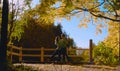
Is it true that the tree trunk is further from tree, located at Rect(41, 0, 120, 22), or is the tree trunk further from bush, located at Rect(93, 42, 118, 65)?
bush, located at Rect(93, 42, 118, 65)

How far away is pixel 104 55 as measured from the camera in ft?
99.1

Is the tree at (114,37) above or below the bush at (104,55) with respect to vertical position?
above

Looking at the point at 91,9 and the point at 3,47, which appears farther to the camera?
the point at 91,9

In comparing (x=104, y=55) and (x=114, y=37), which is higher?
(x=114, y=37)

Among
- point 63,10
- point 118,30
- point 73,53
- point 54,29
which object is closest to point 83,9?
point 63,10

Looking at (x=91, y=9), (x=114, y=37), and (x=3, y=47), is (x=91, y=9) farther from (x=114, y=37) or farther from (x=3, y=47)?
(x=3, y=47)

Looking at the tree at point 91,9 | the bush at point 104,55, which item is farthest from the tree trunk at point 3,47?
the bush at point 104,55

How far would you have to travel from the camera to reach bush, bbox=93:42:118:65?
97.3 feet

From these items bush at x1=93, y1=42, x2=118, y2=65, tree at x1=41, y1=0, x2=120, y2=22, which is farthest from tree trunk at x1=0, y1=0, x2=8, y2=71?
bush at x1=93, y1=42, x2=118, y2=65

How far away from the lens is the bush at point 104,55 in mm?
29656

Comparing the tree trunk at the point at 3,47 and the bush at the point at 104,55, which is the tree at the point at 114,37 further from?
the tree trunk at the point at 3,47

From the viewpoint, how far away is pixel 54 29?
4503 centimetres

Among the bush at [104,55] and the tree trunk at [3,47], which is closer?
the tree trunk at [3,47]

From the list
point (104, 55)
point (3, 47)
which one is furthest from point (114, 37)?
point (3, 47)
